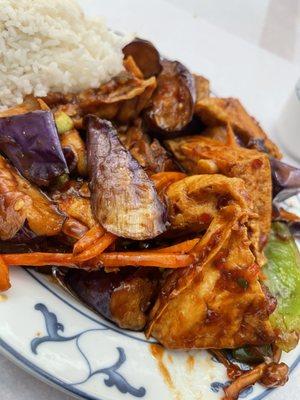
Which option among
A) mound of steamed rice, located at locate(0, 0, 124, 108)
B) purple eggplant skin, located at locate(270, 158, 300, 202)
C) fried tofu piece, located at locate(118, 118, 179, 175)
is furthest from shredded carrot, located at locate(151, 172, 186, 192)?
mound of steamed rice, located at locate(0, 0, 124, 108)

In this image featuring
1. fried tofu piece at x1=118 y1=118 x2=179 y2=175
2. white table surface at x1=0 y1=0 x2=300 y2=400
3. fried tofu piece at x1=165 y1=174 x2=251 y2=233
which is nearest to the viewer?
fried tofu piece at x1=165 y1=174 x2=251 y2=233

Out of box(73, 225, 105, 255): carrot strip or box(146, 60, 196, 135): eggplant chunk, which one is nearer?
box(73, 225, 105, 255): carrot strip

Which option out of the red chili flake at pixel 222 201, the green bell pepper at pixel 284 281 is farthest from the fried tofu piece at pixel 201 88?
the red chili flake at pixel 222 201

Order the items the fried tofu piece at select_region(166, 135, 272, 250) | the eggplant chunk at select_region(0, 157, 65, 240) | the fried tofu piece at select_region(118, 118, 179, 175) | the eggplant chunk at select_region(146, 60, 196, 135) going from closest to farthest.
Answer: the eggplant chunk at select_region(0, 157, 65, 240) < the fried tofu piece at select_region(166, 135, 272, 250) < the fried tofu piece at select_region(118, 118, 179, 175) < the eggplant chunk at select_region(146, 60, 196, 135)

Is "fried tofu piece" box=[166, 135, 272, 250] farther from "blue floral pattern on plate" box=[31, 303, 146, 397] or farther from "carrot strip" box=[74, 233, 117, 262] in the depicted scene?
"blue floral pattern on plate" box=[31, 303, 146, 397]


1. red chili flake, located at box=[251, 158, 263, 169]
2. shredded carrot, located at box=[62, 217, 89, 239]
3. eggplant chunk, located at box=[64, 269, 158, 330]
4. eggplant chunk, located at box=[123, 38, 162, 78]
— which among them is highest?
eggplant chunk, located at box=[123, 38, 162, 78]

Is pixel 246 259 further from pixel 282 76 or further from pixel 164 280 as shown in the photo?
pixel 282 76

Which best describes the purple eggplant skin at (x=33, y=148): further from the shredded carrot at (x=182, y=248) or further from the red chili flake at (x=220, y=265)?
the red chili flake at (x=220, y=265)

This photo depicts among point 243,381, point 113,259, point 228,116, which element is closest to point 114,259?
point 113,259
